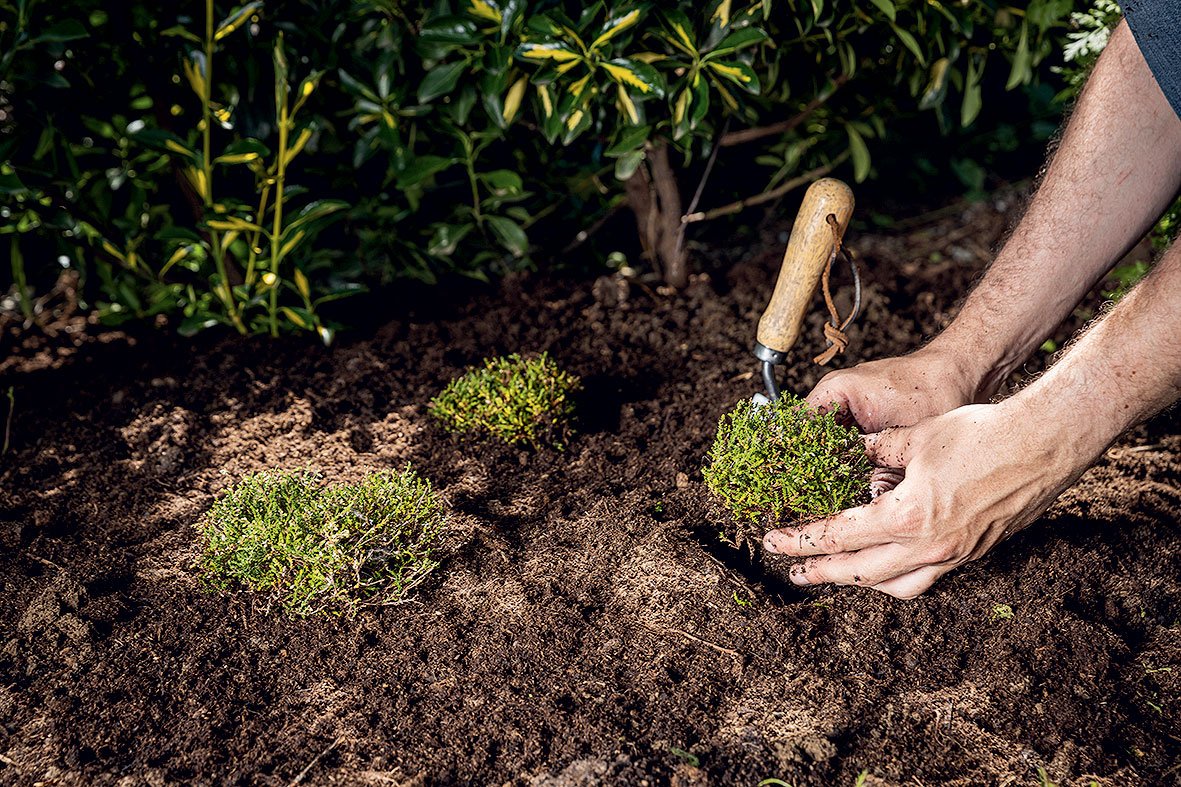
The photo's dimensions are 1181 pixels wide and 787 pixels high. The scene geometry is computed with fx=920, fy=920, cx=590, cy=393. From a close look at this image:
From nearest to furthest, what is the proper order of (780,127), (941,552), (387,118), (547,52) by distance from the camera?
(941,552) → (547,52) → (387,118) → (780,127)

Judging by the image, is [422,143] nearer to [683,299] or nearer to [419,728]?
[683,299]

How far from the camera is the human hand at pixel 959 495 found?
2.00m

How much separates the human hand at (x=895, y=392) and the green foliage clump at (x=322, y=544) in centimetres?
113

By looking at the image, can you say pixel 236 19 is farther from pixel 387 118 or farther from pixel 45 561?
pixel 45 561

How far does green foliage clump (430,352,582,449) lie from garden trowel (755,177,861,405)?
2.23ft

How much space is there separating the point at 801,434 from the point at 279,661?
4.45 ft

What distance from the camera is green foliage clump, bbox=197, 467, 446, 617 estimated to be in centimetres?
224

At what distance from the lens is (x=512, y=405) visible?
2.78 meters

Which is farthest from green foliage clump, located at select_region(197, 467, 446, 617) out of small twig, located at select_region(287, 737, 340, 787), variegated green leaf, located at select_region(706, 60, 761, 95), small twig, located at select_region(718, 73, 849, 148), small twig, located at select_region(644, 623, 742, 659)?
small twig, located at select_region(718, 73, 849, 148)

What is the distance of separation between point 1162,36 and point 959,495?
1.10 meters

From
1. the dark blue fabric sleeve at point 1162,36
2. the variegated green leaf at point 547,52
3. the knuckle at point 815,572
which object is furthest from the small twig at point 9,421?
the dark blue fabric sleeve at point 1162,36

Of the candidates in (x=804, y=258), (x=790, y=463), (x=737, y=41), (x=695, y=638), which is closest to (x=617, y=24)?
(x=737, y=41)

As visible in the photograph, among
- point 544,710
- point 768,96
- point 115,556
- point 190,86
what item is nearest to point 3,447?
point 115,556

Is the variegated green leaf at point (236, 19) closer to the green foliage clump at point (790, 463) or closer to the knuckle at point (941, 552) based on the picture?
the green foliage clump at point (790, 463)
